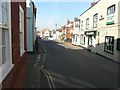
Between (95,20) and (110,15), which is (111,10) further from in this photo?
(95,20)

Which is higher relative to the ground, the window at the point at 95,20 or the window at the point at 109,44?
the window at the point at 95,20

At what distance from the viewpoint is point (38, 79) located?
973 centimetres

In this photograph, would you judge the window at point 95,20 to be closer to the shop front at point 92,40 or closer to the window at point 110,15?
the shop front at point 92,40

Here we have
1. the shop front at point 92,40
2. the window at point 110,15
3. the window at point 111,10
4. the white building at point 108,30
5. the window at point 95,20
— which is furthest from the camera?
the shop front at point 92,40

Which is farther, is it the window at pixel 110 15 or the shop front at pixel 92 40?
the shop front at pixel 92 40

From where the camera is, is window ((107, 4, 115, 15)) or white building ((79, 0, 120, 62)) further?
window ((107, 4, 115, 15))

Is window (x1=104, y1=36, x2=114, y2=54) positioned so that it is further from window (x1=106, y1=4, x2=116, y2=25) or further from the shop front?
the shop front

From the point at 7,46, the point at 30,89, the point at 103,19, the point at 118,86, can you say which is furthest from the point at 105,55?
the point at 7,46

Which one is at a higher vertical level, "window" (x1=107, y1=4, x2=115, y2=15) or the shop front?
"window" (x1=107, y1=4, x2=115, y2=15)

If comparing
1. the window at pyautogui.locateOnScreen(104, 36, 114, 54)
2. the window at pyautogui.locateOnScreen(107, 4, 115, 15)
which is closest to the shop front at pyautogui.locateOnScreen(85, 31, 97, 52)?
the window at pyautogui.locateOnScreen(104, 36, 114, 54)

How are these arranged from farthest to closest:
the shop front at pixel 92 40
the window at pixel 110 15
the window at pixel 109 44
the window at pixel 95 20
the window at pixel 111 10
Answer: the shop front at pixel 92 40
the window at pixel 95 20
the window at pixel 109 44
the window at pixel 111 10
the window at pixel 110 15

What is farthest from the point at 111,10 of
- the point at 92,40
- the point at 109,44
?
the point at 92,40

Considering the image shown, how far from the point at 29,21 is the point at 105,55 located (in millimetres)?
10049

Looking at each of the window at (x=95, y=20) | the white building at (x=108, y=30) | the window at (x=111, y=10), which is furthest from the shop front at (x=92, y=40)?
the window at (x=111, y=10)
